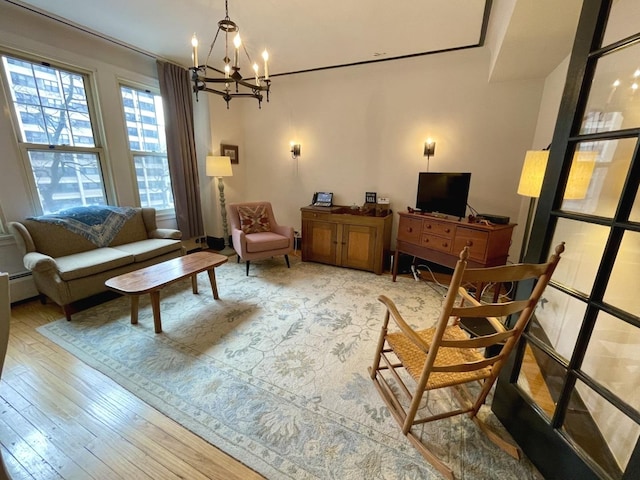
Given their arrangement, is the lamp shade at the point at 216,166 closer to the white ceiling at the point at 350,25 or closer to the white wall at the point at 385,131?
the white wall at the point at 385,131

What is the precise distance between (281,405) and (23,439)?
4.28 feet

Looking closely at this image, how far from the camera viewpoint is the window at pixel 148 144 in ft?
11.5

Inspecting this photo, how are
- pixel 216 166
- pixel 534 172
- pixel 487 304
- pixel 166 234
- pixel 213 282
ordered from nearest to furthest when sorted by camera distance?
pixel 487 304
pixel 534 172
pixel 213 282
pixel 166 234
pixel 216 166

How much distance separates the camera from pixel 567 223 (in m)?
1.23

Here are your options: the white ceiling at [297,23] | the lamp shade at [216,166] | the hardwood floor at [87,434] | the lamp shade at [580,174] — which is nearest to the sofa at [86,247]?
the hardwood floor at [87,434]

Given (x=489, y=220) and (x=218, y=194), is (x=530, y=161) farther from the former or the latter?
(x=218, y=194)

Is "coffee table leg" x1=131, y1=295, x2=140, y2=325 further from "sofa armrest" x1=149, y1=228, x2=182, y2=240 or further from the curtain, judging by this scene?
the curtain

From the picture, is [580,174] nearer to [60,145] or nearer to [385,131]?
[385,131]

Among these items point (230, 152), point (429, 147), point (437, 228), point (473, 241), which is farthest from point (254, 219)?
point (473, 241)

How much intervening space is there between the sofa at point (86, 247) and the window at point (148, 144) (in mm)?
529

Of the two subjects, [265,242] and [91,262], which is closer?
[91,262]

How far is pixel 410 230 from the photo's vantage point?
323 cm

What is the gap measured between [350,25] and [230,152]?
107 inches

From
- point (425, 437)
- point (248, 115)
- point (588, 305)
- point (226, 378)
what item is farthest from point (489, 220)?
point (248, 115)
